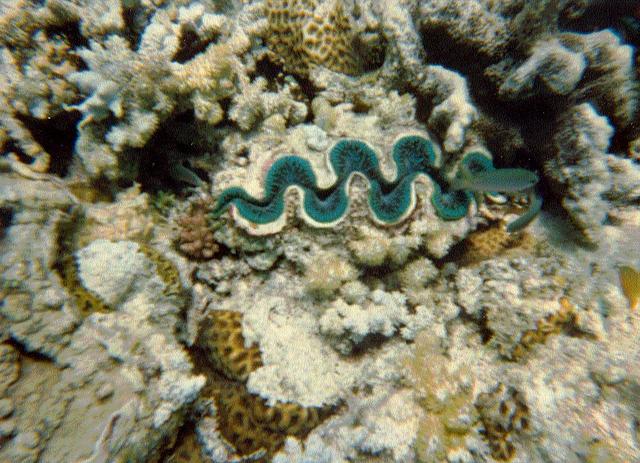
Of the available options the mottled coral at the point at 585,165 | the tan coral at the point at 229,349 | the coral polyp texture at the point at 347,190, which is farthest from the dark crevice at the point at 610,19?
the tan coral at the point at 229,349

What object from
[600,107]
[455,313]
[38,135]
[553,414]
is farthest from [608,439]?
[38,135]

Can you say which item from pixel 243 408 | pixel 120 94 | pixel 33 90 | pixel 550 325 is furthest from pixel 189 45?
pixel 550 325

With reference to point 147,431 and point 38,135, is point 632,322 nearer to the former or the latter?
point 147,431

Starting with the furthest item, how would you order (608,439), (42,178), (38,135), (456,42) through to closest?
(456,42)
(38,135)
(42,178)
(608,439)

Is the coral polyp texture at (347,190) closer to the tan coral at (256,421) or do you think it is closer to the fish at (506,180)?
the fish at (506,180)

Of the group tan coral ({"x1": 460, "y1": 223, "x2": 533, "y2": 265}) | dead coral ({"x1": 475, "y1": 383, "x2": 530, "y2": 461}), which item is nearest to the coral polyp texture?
tan coral ({"x1": 460, "y1": 223, "x2": 533, "y2": 265})

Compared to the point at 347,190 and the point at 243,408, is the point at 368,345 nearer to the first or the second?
the point at 243,408
